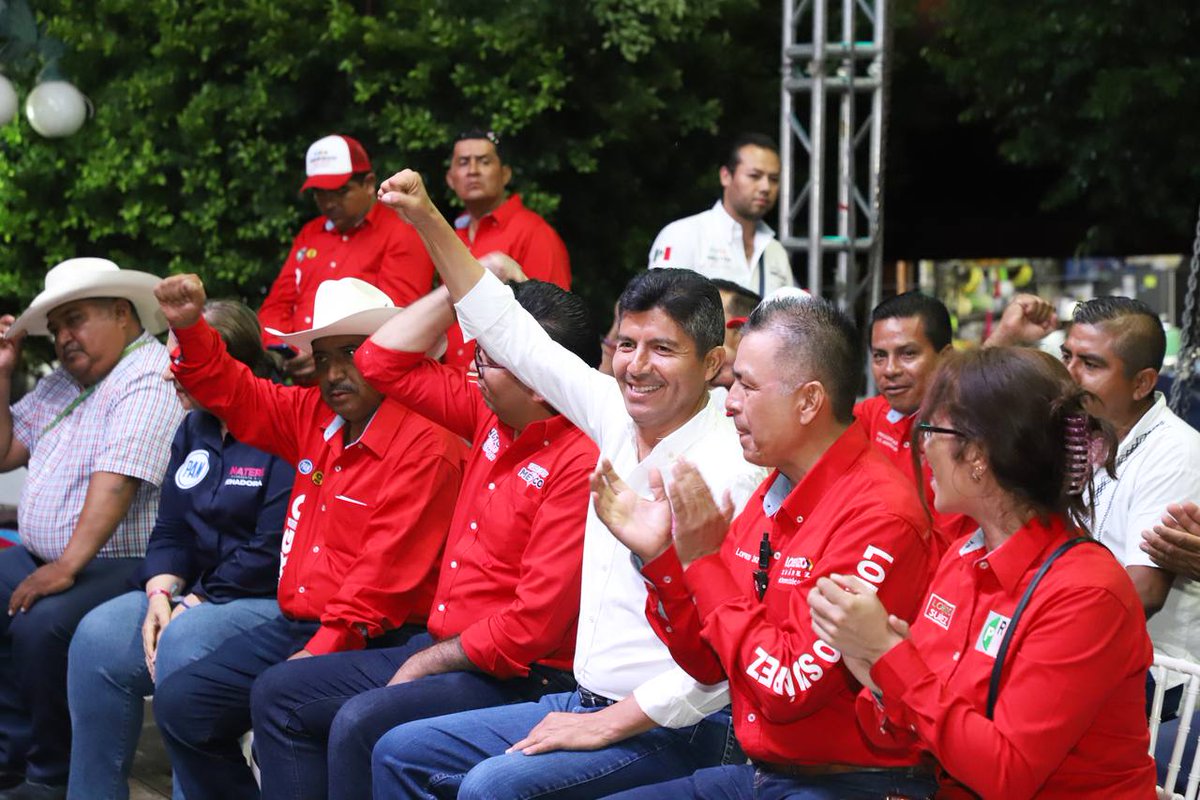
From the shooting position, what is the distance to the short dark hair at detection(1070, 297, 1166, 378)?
3965 millimetres

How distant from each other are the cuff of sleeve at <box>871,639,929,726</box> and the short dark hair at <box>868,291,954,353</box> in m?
2.24

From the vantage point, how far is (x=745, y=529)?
3.10 meters

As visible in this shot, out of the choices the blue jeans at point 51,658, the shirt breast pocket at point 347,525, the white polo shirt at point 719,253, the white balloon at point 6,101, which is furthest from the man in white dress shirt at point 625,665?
the white balloon at point 6,101

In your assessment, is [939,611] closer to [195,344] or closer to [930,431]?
[930,431]

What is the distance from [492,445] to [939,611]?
1.65 metres

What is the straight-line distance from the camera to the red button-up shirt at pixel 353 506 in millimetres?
4188

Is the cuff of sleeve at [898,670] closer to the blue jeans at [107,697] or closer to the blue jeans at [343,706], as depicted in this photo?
the blue jeans at [343,706]

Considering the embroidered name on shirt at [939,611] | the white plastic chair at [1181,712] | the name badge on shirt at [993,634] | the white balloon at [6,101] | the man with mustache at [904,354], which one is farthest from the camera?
the white balloon at [6,101]

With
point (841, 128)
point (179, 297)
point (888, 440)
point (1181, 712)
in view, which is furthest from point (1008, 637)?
point (841, 128)

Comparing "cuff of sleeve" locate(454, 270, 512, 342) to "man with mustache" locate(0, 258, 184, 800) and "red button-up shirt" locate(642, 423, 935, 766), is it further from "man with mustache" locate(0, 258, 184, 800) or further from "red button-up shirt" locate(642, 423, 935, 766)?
"man with mustache" locate(0, 258, 184, 800)

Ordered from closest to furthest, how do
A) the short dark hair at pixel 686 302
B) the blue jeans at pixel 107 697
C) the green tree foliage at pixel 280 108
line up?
the short dark hair at pixel 686 302, the blue jeans at pixel 107 697, the green tree foliage at pixel 280 108

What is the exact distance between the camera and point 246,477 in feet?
15.8

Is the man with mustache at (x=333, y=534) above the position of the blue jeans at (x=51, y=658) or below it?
above

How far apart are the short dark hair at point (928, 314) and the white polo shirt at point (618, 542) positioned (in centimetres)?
129
